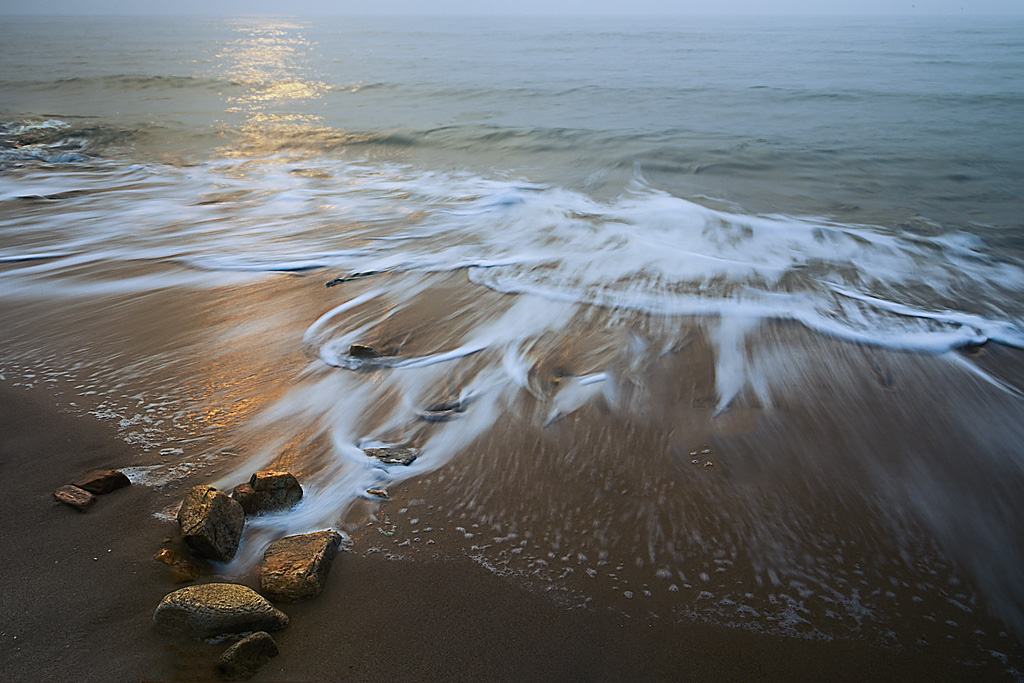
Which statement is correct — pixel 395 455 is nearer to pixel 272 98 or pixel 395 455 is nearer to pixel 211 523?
pixel 211 523

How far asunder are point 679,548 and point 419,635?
84 cm

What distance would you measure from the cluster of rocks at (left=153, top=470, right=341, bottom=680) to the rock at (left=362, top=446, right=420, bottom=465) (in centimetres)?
34

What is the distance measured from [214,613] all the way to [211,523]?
303 millimetres

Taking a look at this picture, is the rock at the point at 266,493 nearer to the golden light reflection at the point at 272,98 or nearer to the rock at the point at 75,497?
the rock at the point at 75,497

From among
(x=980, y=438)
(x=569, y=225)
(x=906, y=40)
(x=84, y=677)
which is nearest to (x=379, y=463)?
(x=84, y=677)

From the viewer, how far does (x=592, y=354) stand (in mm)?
3137

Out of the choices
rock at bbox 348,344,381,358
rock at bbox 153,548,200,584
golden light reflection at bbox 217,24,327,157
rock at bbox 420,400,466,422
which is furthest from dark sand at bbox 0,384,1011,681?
golden light reflection at bbox 217,24,327,157

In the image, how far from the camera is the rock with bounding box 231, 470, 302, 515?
6.32 feet

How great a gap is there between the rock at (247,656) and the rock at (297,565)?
0.17 m

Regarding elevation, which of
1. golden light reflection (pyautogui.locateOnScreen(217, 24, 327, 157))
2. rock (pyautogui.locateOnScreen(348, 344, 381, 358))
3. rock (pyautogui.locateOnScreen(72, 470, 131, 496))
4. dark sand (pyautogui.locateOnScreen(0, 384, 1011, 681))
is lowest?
dark sand (pyautogui.locateOnScreen(0, 384, 1011, 681))

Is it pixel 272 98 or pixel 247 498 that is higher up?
pixel 272 98

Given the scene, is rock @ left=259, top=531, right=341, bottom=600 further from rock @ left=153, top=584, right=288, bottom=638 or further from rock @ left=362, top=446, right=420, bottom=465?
rock @ left=362, top=446, right=420, bottom=465

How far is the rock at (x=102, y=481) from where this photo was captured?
78.5 inches

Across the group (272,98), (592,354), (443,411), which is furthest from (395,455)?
(272,98)
